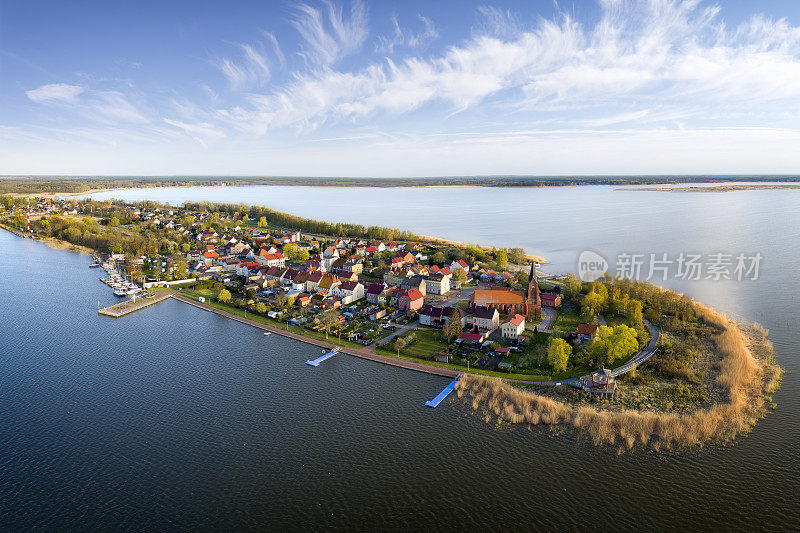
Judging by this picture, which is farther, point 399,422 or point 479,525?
point 399,422

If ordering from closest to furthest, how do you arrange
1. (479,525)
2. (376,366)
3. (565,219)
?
(479,525)
(376,366)
(565,219)

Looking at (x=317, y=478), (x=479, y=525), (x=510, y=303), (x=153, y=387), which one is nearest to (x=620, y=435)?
→ (x=479, y=525)

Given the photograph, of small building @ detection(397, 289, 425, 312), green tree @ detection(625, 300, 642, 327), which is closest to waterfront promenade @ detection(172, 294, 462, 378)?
small building @ detection(397, 289, 425, 312)

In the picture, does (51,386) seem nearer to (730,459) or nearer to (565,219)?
(730,459)

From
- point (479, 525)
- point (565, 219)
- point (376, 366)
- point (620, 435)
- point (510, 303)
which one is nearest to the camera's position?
point (479, 525)

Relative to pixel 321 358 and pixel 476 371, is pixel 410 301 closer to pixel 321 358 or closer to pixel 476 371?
pixel 321 358
